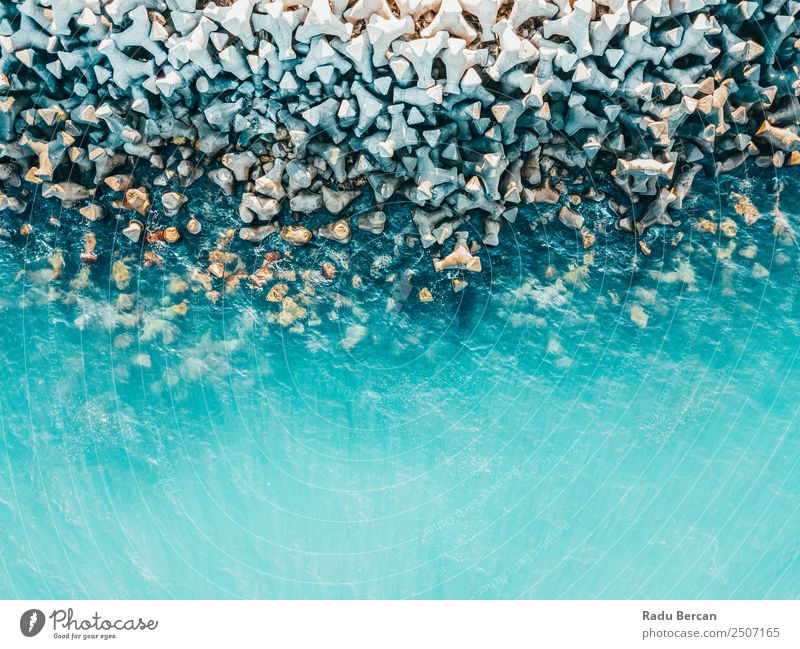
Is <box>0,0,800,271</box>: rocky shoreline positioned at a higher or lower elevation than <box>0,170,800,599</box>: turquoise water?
higher

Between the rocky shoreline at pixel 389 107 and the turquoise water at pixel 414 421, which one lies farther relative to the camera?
the turquoise water at pixel 414 421

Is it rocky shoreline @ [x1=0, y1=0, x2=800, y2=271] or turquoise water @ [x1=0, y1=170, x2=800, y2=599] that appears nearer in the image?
rocky shoreline @ [x1=0, y1=0, x2=800, y2=271]

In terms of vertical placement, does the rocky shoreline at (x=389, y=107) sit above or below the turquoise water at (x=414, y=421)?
above

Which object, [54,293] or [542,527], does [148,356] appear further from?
[542,527]
